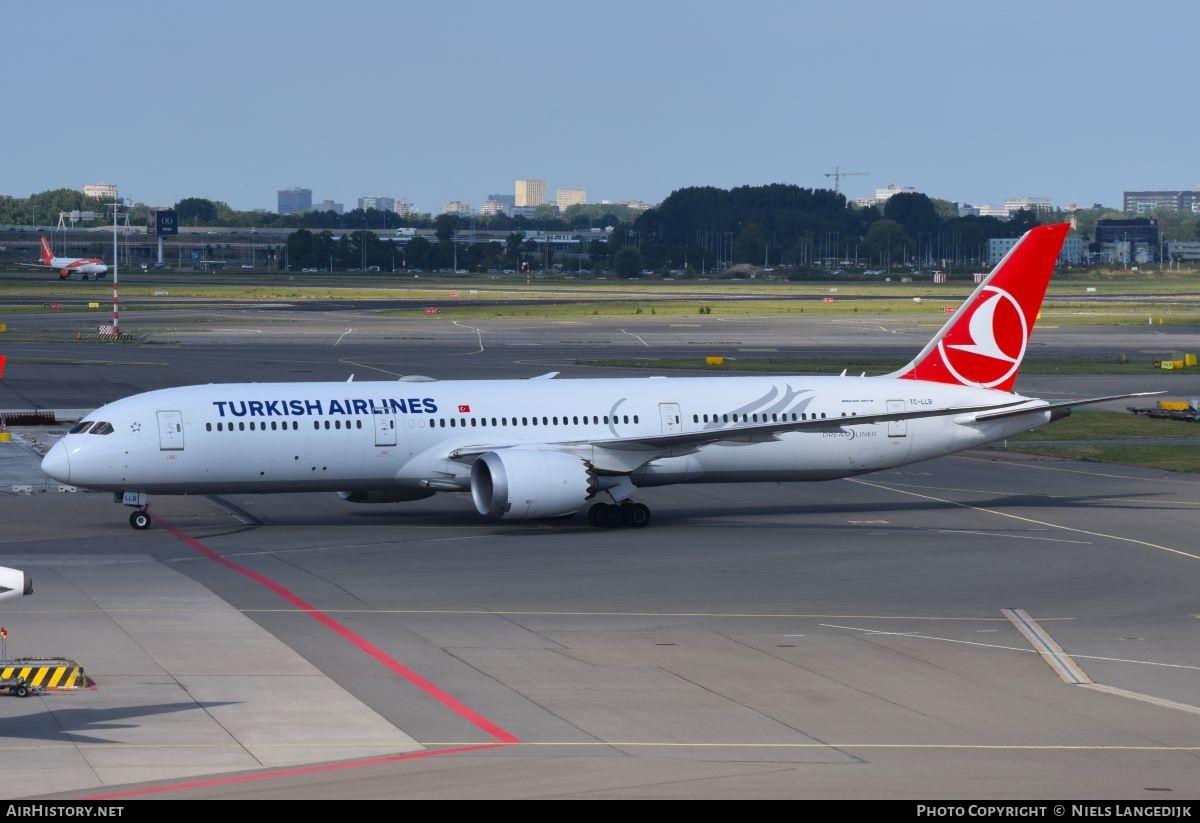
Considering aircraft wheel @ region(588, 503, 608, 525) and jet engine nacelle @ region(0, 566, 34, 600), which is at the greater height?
jet engine nacelle @ region(0, 566, 34, 600)

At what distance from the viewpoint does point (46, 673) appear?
2455cm

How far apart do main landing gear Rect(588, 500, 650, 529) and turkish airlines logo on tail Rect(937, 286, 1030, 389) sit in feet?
35.9

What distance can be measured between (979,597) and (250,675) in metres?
15.6

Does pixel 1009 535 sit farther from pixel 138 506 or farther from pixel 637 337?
pixel 637 337

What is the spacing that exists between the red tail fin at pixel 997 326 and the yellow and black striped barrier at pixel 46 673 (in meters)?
29.6

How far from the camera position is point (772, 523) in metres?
45.0

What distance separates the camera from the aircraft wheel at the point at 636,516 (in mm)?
44000

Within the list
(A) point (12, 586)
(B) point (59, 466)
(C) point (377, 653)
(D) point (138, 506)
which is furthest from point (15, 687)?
(D) point (138, 506)

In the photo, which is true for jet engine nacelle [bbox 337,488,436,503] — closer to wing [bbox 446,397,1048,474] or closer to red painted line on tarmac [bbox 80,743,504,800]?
wing [bbox 446,397,1048,474]

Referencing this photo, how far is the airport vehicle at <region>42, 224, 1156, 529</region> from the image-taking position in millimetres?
42125

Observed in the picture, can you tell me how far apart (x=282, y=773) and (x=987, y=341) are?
33.0 meters

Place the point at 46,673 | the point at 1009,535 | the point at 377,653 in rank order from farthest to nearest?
1. the point at 1009,535
2. the point at 377,653
3. the point at 46,673

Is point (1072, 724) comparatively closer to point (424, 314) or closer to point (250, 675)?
point (250, 675)

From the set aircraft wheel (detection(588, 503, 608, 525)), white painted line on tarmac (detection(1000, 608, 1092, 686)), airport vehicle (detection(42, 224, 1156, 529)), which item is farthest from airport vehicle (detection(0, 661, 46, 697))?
aircraft wheel (detection(588, 503, 608, 525))
